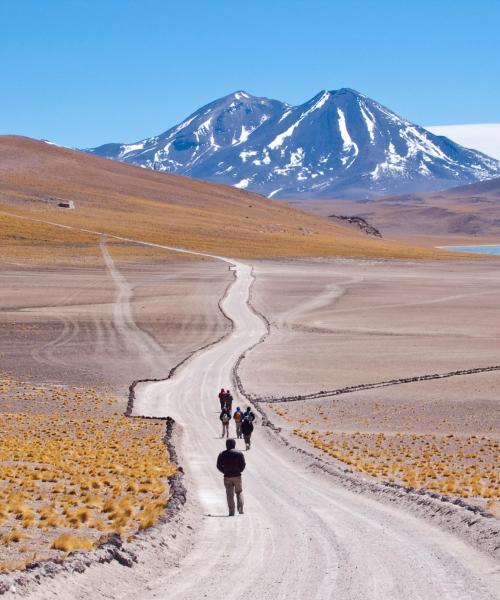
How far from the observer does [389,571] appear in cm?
1102

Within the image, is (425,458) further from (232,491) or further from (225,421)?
(232,491)

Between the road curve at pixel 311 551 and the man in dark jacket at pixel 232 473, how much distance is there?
0.26 meters

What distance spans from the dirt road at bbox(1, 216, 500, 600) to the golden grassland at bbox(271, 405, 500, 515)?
1.94 meters

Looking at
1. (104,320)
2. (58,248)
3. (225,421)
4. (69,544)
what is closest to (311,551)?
(69,544)

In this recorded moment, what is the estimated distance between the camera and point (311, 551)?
12031 millimetres

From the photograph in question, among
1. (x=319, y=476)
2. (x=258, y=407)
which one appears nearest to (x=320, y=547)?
(x=319, y=476)

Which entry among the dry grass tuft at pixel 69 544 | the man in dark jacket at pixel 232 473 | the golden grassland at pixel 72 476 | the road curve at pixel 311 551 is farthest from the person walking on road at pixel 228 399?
the dry grass tuft at pixel 69 544

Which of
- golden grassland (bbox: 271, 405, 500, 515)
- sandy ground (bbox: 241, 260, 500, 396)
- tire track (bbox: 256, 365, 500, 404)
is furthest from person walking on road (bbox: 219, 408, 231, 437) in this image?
sandy ground (bbox: 241, 260, 500, 396)

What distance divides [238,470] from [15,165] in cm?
17050

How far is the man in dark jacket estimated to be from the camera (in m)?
14.5

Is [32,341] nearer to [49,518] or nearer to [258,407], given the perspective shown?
[258,407]

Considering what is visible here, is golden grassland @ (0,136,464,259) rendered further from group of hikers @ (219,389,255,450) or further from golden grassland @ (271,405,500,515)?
golden grassland @ (271,405,500,515)

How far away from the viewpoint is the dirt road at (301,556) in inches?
398

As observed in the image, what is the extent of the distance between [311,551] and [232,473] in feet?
9.29
